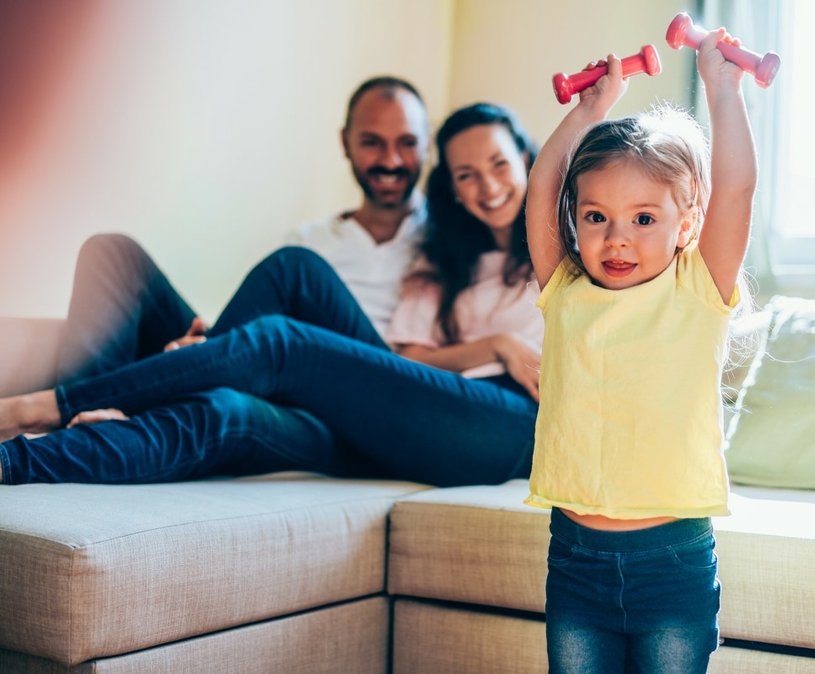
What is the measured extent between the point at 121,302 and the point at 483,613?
1.03 m

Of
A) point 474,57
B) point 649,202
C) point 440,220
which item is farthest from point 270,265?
point 474,57

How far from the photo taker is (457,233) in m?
2.24

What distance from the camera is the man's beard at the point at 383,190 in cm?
245

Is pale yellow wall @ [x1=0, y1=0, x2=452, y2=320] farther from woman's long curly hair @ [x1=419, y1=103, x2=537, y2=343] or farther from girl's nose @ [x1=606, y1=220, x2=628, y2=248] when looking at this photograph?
girl's nose @ [x1=606, y1=220, x2=628, y2=248]

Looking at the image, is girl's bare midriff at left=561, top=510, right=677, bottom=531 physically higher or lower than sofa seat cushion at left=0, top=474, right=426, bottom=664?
higher

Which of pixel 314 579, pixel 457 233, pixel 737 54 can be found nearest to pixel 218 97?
pixel 457 233

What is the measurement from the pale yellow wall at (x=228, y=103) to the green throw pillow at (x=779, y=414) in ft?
3.63

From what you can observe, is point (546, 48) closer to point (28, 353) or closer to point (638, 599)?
point (28, 353)

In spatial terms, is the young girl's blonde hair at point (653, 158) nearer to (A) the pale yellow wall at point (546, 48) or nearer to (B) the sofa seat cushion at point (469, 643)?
(B) the sofa seat cushion at point (469, 643)

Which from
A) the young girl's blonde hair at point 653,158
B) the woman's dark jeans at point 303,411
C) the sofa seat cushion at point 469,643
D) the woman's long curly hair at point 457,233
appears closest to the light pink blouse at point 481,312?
the woman's long curly hair at point 457,233

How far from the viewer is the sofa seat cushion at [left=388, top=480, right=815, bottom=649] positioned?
3.94 feet

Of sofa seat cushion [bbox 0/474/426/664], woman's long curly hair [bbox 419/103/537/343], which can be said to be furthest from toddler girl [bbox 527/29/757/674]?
woman's long curly hair [bbox 419/103/537/343]

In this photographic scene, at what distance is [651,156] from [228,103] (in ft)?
5.99

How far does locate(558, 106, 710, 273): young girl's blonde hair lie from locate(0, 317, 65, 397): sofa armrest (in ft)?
3.73
